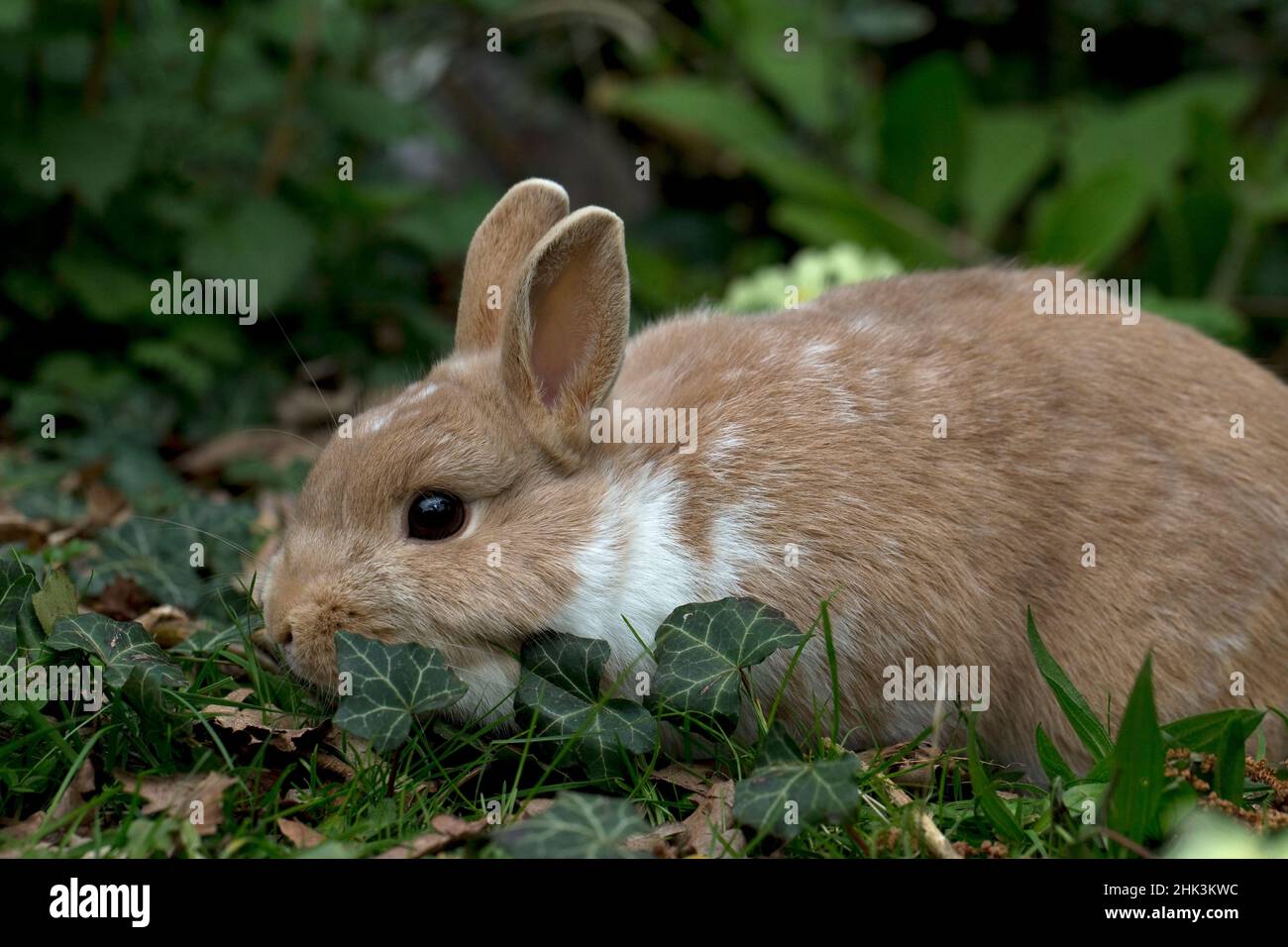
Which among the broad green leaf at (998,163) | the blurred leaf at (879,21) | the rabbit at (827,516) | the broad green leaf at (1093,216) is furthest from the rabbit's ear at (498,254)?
the blurred leaf at (879,21)

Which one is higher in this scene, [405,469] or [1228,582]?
[405,469]

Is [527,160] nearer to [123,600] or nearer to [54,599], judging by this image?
[123,600]

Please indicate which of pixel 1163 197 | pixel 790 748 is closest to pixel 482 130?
pixel 1163 197

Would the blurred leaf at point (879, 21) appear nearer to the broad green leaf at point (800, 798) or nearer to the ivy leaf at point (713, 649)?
the ivy leaf at point (713, 649)

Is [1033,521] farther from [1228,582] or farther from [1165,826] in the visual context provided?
[1165,826]

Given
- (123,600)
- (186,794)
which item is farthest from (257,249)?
(186,794)

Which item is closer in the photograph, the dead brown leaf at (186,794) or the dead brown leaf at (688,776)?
the dead brown leaf at (186,794)
